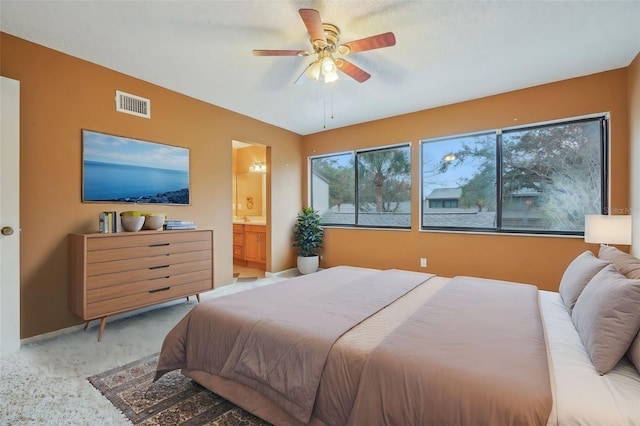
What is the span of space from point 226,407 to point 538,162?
414 centimetres

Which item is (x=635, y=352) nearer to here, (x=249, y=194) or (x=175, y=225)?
(x=175, y=225)

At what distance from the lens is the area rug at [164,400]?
164 cm

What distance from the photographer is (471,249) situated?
3.99 m

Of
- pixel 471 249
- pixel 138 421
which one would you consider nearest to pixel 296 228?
pixel 471 249

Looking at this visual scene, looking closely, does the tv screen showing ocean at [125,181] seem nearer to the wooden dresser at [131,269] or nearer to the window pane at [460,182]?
the wooden dresser at [131,269]

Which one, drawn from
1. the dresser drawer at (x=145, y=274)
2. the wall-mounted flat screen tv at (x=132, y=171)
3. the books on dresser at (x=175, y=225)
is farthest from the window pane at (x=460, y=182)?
the wall-mounted flat screen tv at (x=132, y=171)

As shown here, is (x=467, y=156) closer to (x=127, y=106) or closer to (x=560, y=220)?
(x=560, y=220)

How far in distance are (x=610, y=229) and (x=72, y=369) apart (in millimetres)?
4431

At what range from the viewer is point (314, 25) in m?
2.02

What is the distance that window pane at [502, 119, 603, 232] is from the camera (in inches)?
132

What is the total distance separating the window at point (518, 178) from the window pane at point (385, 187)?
30 cm

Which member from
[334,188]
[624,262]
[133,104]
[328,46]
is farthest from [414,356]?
[334,188]

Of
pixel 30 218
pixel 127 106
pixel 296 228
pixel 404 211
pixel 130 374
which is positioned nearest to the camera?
pixel 130 374

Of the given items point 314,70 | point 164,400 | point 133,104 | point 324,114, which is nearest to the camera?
point 164,400
